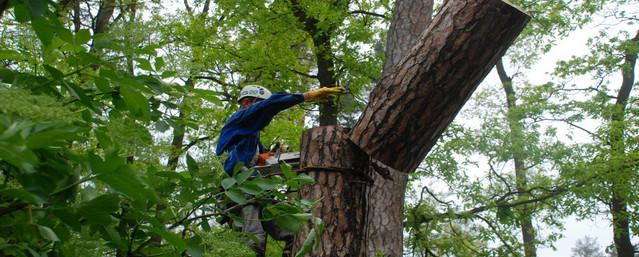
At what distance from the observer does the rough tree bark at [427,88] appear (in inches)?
123

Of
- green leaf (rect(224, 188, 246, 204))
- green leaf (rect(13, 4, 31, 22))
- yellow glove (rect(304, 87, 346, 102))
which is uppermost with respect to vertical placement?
yellow glove (rect(304, 87, 346, 102))

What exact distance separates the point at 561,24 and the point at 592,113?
3.93 meters

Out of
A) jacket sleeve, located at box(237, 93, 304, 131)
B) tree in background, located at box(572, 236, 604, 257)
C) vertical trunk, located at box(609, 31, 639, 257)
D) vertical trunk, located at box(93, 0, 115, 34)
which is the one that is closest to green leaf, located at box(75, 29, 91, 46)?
jacket sleeve, located at box(237, 93, 304, 131)

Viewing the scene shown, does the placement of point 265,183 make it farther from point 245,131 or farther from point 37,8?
point 245,131

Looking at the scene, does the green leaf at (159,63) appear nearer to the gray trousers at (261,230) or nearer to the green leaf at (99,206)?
the green leaf at (99,206)

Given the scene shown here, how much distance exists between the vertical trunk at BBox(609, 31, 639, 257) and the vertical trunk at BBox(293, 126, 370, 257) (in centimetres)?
964

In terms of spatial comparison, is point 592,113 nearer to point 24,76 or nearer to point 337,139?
point 337,139

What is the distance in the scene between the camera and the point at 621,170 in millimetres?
12211

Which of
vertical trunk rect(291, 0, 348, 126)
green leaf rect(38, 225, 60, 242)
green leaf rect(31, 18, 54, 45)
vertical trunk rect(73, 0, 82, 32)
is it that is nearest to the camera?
green leaf rect(38, 225, 60, 242)

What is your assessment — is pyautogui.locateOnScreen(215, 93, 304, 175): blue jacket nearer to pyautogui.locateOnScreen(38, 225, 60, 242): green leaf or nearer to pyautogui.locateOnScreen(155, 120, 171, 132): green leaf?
pyautogui.locateOnScreen(155, 120, 171, 132): green leaf

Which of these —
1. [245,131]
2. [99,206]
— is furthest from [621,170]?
[99,206]

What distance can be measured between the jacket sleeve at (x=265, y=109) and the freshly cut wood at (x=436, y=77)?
1349 mm

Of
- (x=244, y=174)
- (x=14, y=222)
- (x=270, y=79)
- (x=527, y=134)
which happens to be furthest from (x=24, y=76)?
(x=527, y=134)

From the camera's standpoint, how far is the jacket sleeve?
491 centimetres
